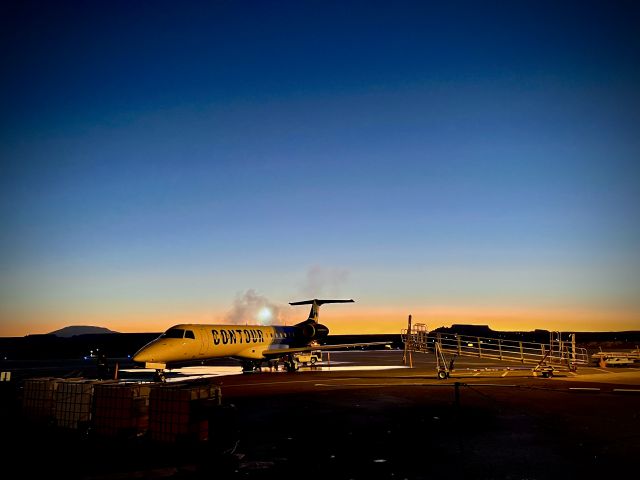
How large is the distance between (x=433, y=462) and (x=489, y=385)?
13993 millimetres

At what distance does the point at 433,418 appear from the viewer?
43.9ft

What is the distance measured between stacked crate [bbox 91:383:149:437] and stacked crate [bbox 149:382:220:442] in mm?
484

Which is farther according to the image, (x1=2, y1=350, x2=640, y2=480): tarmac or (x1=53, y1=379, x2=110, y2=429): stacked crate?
(x1=53, y1=379, x2=110, y2=429): stacked crate

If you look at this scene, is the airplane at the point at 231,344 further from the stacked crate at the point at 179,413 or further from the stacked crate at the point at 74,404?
the stacked crate at the point at 179,413

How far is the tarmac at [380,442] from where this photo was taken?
336 inches

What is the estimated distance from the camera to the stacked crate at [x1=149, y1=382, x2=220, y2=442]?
10531 millimetres

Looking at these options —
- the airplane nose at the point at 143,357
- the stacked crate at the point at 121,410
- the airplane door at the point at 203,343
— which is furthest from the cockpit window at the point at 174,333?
the stacked crate at the point at 121,410

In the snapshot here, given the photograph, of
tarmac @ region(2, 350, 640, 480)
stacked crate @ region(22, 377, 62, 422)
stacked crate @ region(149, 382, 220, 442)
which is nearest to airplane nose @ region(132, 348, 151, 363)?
tarmac @ region(2, 350, 640, 480)

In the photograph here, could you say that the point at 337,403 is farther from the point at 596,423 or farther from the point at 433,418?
the point at 596,423

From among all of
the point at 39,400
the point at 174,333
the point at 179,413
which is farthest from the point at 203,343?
the point at 179,413

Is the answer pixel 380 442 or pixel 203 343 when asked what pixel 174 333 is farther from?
pixel 380 442

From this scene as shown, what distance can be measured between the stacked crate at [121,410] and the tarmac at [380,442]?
31 centimetres

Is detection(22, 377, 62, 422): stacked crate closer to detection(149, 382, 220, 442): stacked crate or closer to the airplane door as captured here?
detection(149, 382, 220, 442): stacked crate

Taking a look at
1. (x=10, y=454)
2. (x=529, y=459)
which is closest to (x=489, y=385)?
(x=529, y=459)
